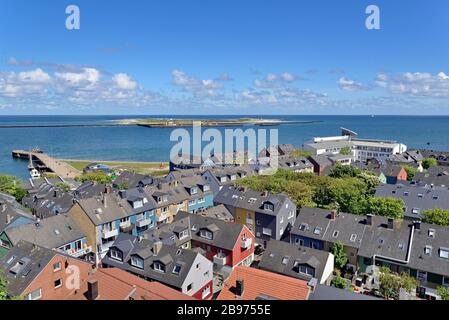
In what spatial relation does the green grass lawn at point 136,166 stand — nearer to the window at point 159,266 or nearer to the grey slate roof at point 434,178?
the grey slate roof at point 434,178

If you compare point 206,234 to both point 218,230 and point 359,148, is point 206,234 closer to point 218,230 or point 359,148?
point 218,230

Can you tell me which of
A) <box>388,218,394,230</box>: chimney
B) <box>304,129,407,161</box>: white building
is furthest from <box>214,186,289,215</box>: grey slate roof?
<box>304,129,407,161</box>: white building

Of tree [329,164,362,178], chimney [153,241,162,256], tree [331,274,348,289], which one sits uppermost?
tree [329,164,362,178]

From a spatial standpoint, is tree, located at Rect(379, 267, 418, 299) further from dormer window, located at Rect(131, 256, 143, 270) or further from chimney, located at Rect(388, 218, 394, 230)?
dormer window, located at Rect(131, 256, 143, 270)

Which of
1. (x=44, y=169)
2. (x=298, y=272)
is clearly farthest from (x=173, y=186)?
(x=44, y=169)

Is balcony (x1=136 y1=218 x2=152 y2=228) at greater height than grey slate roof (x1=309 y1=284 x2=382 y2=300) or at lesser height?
lesser
